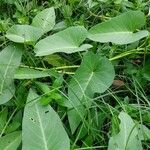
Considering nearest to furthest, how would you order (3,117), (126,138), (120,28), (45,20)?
(126,138)
(3,117)
(120,28)
(45,20)

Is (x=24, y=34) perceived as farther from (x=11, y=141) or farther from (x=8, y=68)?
(x=11, y=141)

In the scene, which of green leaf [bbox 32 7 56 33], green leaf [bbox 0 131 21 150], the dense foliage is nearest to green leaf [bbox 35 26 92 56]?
the dense foliage

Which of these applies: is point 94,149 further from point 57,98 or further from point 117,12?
point 117,12

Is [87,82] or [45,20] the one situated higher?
[45,20]

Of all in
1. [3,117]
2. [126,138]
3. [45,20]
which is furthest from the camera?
[45,20]

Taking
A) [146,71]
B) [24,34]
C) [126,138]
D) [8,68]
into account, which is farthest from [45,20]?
[126,138]

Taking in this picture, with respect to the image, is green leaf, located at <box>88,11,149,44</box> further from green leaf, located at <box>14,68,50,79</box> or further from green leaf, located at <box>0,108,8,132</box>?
green leaf, located at <box>0,108,8,132</box>

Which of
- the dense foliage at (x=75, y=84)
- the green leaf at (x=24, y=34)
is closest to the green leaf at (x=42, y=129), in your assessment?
the dense foliage at (x=75, y=84)

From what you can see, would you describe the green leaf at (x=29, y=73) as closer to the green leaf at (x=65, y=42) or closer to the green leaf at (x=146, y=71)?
the green leaf at (x=65, y=42)
